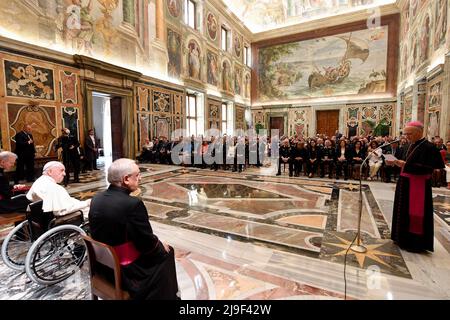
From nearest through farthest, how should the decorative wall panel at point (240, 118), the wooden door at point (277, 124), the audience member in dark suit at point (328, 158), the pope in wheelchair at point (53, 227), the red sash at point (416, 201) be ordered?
1. the pope in wheelchair at point (53, 227)
2. the red sash at point (416, 201)
3. the audience member in dark suit at point (328, 158)
4. the decorative wall panel at point (240, 118)
5. the wooden door at point (277, 124)

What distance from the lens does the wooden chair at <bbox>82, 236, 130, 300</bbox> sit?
5.28ft

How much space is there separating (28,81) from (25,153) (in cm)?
217

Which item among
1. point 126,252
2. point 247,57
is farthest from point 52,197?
point 247,57

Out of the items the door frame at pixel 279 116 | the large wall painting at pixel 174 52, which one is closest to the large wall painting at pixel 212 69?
the large wall painting at pixel 174 52

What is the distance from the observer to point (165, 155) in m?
11.2

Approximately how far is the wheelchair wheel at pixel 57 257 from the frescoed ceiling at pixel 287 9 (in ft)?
60.5

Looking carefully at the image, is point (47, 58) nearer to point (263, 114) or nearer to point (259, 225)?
point (259, 225)

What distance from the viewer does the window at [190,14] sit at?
46.1 ft

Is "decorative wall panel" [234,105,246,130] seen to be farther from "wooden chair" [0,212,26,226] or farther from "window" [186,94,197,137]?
"wooden chair" [0,212,26,226]

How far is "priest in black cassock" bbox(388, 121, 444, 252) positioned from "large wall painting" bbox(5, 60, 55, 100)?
9.21 metres

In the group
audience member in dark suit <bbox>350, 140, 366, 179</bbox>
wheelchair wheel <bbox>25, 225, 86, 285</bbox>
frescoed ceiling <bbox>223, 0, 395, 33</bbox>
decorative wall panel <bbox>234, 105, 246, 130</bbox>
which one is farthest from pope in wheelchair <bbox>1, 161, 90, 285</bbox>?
frescoed ceiling <bbox>223, 0, 395, 33</bbox>

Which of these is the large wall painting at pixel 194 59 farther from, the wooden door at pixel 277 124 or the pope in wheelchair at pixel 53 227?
the pope in wheelchair at pixel 53 227

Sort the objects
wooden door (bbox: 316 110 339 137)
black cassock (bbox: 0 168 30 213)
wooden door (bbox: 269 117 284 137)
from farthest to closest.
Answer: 1. wooden door (bbox: 269 117 284 137)
2. wooden door (bbox: 316 110 339 137)
3. black cassock (bbox: 0 168 30 213)
